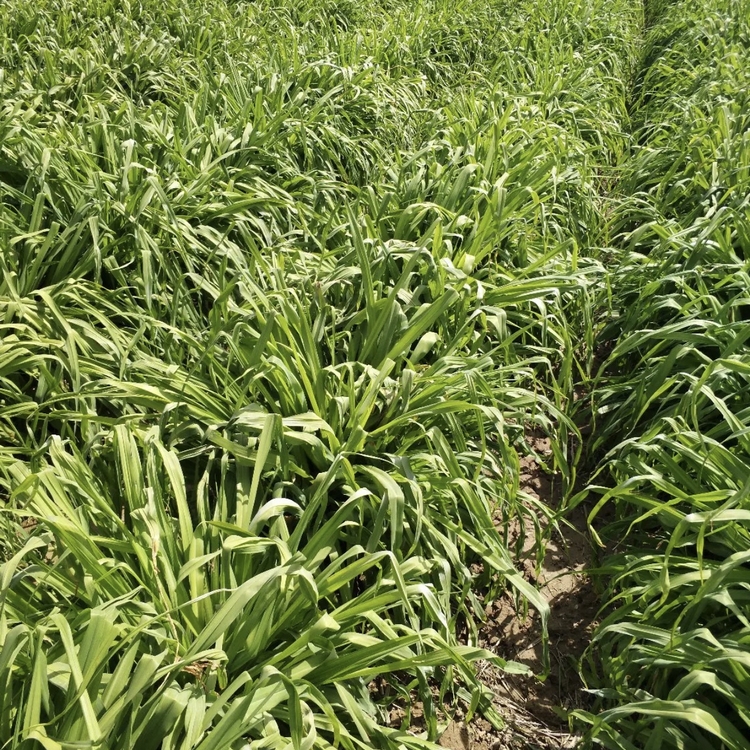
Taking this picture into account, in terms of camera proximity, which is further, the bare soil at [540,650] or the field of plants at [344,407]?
the bare soil at [540,650]

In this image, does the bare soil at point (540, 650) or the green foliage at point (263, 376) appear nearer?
the green foliage at point (263, 376)

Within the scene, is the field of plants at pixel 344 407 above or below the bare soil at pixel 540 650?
above

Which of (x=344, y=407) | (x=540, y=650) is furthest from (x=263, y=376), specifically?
(x=540, y=650)

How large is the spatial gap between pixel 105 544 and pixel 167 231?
1.29 m

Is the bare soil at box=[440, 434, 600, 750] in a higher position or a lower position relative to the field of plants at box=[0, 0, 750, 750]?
lower

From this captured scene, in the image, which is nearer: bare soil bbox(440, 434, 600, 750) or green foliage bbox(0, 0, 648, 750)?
green foliage bbox(0, 0, 648, 750)

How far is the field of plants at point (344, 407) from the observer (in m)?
1.42

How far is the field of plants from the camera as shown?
4.65 feet

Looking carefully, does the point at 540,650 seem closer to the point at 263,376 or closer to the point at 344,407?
the point at 344,407

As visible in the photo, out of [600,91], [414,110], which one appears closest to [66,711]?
[414,110]

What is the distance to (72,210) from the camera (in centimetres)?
258

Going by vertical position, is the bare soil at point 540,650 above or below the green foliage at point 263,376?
below

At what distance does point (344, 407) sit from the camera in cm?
187

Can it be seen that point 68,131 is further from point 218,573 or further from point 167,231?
point 218,573
